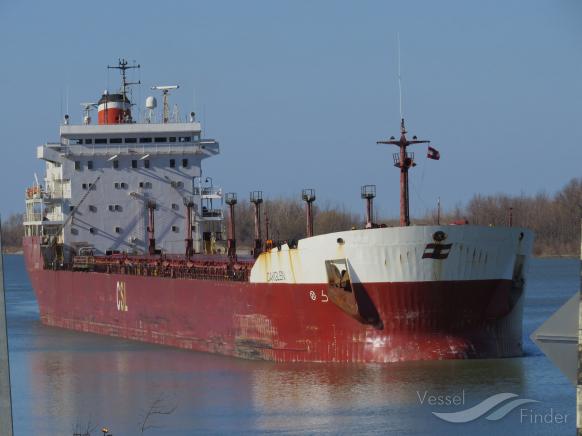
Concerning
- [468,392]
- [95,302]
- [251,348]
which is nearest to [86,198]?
[95,302]

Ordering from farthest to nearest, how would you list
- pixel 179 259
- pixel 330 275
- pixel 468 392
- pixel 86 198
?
1. pixel 86 198
2. pixel 179 259
3. pixel 330 275
4. pixel 468 392

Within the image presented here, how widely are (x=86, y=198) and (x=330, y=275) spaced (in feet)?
49.1

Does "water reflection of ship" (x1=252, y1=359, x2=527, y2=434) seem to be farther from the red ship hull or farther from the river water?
the red ship hull

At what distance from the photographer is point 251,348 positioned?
21.4m

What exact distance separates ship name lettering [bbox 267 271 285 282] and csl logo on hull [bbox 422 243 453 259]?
3.09 meters

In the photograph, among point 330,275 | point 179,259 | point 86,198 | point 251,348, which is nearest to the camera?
point 330,275

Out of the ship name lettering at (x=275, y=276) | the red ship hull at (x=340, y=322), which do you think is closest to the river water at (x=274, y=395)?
the red ship hull at (x=340, y=322)

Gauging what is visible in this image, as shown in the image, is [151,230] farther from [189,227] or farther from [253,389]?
[253,389]

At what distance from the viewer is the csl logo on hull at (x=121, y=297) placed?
28.3 metres

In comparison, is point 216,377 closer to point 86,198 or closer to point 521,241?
point 521,241

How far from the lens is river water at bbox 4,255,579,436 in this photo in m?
15.2

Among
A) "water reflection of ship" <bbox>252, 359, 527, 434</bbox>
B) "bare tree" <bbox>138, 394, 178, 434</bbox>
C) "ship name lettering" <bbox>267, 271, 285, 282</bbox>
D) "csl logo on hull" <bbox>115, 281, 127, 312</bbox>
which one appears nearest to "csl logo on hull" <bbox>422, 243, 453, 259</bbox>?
"water reflection of ship" <bbox>252, 359, 527, 434</bbox>

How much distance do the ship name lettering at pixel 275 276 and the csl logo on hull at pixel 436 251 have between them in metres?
3.09

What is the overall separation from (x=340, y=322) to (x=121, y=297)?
1057cm
